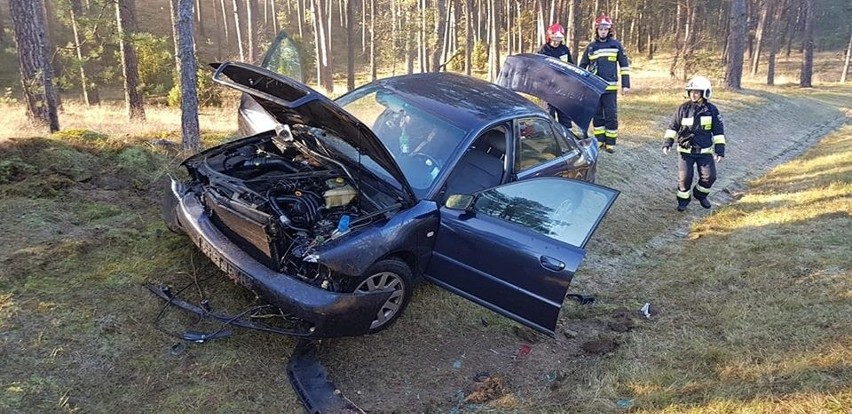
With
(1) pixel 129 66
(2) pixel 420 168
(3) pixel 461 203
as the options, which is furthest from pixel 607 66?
(1) pixel 129 66

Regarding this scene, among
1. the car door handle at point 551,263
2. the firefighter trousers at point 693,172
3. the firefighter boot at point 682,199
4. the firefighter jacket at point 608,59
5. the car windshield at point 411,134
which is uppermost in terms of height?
the firefighter jacket at point 608,59

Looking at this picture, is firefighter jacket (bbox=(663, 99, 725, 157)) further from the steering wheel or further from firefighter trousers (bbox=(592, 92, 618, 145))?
the steering wheel

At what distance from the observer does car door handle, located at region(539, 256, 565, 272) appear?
395 cm

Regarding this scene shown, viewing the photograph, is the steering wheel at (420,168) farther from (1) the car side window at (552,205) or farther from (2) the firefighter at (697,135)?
(2) the firefighter at (697,135)

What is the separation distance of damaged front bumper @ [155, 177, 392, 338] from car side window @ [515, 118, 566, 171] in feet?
7.03

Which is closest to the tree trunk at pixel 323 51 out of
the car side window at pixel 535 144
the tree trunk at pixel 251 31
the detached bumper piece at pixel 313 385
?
the tree trunk at pixel 251 31

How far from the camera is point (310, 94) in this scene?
11.9ft

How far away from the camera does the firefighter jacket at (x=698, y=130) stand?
306 inches

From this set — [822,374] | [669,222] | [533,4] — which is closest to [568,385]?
[822,374]

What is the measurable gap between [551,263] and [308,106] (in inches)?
79.1

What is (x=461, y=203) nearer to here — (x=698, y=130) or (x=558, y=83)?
(x=558, y=83)

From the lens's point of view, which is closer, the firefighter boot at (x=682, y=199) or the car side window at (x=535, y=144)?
the car side window at (x=535, y=144)

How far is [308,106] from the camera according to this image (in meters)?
3.80

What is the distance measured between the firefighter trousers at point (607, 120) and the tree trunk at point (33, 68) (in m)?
8.14
